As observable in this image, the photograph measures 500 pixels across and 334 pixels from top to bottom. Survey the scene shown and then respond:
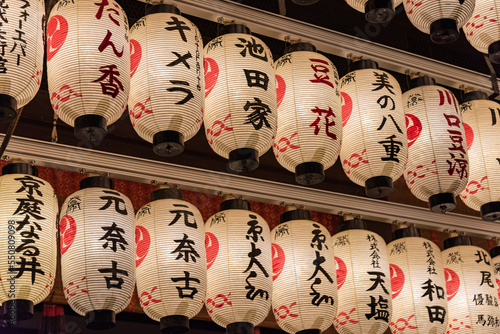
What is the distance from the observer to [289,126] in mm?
3969

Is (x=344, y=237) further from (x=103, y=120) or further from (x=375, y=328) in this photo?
(x=103, y=120)

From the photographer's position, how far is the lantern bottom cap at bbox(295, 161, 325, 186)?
3963mm

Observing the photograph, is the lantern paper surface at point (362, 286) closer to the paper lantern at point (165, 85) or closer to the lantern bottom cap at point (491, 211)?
the lantern bottom cap at point (491, 211)

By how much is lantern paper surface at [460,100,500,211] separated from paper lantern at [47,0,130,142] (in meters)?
2.23

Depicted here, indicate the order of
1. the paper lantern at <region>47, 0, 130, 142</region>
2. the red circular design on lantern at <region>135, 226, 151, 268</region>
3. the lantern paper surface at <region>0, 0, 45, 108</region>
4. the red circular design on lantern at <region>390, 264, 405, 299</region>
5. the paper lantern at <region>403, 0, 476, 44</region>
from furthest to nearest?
the red circular design on lantern at <region>390, 264, 405, 299</region> → the paper lantern at <region>403, 0, 476, 44</region> → the red circular design on lantern at <region>135, 226, 151, 268</region> → the paper lantern at <region>47, 0, 130, 142</region> → the lantern paper surface at <region>0, 0, 45, 108</region>

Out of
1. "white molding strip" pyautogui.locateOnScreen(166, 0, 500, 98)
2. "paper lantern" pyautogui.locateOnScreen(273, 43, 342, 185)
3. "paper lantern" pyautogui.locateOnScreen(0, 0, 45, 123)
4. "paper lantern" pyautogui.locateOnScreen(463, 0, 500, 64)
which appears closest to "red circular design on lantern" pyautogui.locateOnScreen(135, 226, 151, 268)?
"paper lantern" pyautogui.locateOnScreen(273, 43, 342, 185)

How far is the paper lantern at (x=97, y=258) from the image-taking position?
11.7 ft

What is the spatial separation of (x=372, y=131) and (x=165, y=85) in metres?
1.20

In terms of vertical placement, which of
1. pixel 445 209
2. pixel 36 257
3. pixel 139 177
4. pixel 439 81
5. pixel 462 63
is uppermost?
pixel 462 63

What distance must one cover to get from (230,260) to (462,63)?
3.24 metres

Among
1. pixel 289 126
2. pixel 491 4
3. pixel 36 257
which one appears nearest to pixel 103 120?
pixel 36 257

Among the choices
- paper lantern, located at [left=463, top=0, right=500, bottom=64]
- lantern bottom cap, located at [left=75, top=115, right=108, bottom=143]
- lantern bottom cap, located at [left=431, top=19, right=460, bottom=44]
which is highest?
paper lantern, located at [left=463, top=0, right=500, bottom=64]

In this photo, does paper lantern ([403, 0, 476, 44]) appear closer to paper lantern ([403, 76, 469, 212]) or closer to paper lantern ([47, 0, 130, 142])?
paper lantern ([403, 76, 469, 212])

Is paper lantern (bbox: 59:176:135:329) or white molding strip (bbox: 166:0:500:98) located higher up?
white molding strip (bbox: 166:0:500:98)
